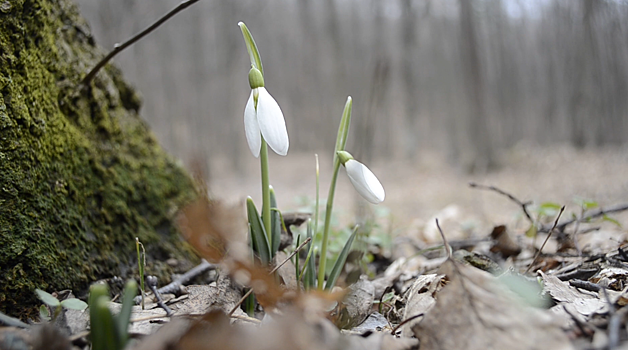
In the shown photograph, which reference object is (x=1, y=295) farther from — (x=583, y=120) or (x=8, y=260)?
(x=583, y=120)

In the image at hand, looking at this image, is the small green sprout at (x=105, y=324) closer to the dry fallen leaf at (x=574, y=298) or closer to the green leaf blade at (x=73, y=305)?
the green leaf blade at (x=73, y=305)

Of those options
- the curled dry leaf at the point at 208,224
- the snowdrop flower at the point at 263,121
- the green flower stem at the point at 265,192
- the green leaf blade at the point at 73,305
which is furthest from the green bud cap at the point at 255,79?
the green leaf blade at the point at 73,305

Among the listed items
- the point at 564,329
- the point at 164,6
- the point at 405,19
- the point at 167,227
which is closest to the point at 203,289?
the point at 167,227

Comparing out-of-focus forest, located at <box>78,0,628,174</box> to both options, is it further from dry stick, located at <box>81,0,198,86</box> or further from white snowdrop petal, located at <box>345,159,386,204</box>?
white snowdrop petal, located at <box>345,159,386,204</box>

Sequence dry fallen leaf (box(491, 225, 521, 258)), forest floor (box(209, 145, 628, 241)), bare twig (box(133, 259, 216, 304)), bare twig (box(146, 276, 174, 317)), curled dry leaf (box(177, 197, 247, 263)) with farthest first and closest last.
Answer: forest floor (box(209, 145, 628, 241)) → dry fallen leaf (box(491, 225, 521, 258)) → bare twig (box(133, 259, 216, 304)) → bare twig (box(146, 276, 174, 317)) → curled dry leaf (box(177, 197, 247, 263))

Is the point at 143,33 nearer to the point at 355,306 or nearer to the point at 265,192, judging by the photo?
the point at 265,192

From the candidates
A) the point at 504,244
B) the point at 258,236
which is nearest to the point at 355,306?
the point at 258,236

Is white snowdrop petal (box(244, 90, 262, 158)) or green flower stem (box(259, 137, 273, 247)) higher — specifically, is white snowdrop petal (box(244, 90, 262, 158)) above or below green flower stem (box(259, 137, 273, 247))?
above

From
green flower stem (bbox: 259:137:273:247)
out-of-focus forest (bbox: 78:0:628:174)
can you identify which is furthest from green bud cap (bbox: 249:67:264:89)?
out-of-focus forest (bbox: 78:0:628:174)
